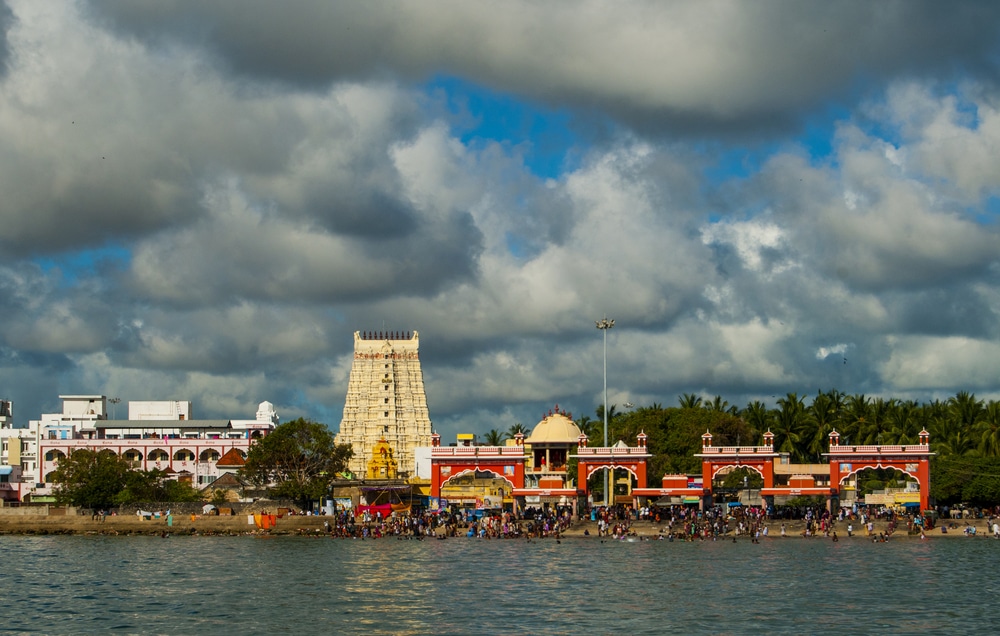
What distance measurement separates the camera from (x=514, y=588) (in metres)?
55.3

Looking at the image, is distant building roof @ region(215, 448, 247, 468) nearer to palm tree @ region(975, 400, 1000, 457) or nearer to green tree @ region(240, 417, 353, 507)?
green tree @ region(240, 417, 353, 507)

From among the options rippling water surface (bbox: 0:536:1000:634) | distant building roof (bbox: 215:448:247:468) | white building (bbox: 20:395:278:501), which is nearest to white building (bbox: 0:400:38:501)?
white building (bbox: 20:395:278:501)

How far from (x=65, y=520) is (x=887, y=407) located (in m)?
72.0

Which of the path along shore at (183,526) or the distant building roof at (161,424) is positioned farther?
the distant building roof at (161,424)

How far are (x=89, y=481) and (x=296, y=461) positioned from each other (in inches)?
661

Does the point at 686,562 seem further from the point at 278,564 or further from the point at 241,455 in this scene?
the point at 241,455

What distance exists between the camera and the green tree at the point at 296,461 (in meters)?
99.1

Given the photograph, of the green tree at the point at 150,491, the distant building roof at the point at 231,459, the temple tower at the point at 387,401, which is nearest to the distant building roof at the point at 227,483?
the green tree at the point at 150,491

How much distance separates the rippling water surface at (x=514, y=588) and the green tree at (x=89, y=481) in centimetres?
2174

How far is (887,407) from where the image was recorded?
11694cm

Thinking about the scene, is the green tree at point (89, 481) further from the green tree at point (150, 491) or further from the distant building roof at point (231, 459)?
the distant building roof at point (231, 459)

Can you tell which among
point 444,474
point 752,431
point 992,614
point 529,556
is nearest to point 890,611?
point 992,614

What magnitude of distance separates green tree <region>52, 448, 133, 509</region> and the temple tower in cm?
5467

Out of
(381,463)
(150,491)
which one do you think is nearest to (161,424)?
(381,463)
